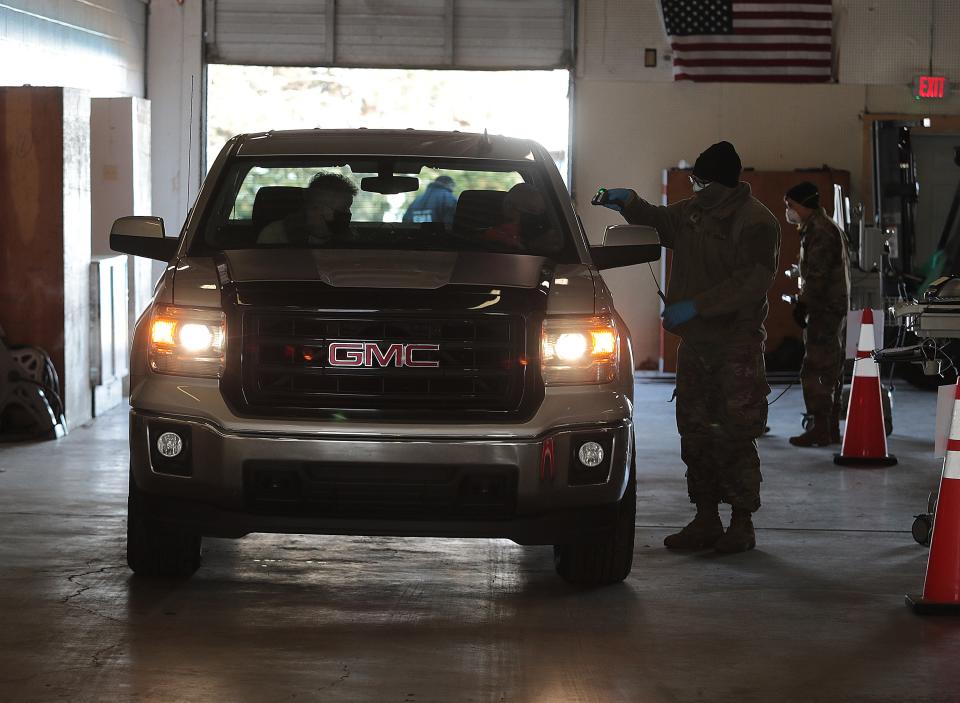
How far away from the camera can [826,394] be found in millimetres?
10492

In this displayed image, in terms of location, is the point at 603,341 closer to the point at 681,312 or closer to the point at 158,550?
the point at 681,312

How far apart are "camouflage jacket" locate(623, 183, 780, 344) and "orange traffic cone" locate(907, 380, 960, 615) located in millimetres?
1262

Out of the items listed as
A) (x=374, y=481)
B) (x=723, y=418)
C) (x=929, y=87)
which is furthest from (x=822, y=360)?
(x=929, y=87)

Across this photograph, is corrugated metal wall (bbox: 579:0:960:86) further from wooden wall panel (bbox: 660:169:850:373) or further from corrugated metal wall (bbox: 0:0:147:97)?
corrugated metal wall (bbox: 0:0:147:97)

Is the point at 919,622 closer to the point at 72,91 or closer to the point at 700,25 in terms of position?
the point at 72,91

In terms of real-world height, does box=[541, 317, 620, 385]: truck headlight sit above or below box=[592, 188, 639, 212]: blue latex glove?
below

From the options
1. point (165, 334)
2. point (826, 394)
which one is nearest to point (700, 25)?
point (826, 394)

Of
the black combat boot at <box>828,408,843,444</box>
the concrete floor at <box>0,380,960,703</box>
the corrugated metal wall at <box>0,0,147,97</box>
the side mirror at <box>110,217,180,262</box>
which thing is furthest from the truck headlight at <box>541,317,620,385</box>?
the corrugated metal wall at <box>0,0,147,97</box>

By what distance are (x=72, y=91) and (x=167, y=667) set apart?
6664mm

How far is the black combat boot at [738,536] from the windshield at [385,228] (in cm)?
166

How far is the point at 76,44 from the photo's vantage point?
1334 cm

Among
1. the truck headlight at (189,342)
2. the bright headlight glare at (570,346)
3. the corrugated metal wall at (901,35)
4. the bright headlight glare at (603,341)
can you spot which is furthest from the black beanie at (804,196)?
the corrugated metal wall at (901,35)

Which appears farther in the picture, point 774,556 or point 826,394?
point 826,394

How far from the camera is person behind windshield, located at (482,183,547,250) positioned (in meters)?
6.00
